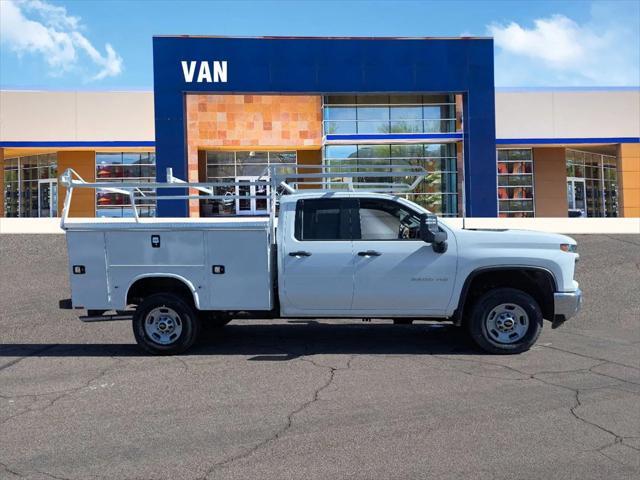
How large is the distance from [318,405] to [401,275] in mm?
2474

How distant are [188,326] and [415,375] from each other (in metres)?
2.90

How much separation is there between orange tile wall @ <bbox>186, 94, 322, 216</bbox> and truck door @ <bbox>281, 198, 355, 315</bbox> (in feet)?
59.7

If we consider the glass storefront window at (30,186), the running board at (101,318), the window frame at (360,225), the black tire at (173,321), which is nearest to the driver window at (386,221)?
the window frame at (360,225)

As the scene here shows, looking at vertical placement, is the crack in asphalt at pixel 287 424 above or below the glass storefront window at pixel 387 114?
below


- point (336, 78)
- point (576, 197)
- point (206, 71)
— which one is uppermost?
point (206, 71)

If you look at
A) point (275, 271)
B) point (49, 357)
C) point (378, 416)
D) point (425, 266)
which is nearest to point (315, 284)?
point (275, 271)

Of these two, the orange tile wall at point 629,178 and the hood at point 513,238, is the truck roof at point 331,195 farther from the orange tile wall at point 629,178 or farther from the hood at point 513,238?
the orange tile wall at point 629,178

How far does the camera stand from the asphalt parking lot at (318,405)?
15.7ft

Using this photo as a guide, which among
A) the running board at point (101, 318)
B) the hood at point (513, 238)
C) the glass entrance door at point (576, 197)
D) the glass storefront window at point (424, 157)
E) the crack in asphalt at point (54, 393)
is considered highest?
the glass storefront window at point (424, 157)

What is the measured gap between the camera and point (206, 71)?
79.3 ft

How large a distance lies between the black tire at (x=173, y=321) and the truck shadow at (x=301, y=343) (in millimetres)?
263

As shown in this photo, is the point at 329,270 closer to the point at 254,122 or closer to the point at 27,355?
the point at 27,355

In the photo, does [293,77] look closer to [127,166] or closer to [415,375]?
[127,166]

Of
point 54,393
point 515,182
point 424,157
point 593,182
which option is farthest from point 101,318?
point 593,182
